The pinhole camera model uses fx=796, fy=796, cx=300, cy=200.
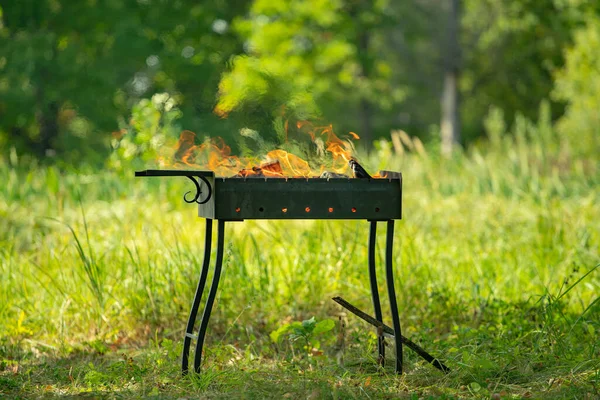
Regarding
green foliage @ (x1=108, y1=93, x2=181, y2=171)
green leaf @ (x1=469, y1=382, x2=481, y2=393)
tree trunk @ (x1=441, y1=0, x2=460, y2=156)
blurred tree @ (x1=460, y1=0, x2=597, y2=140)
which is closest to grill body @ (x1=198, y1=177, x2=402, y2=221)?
green leaf @ (x1=469, y1=382, x2=481, y2=393)

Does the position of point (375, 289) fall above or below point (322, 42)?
below

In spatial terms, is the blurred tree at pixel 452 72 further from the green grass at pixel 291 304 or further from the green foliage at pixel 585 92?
the green grass at pixel 291 304

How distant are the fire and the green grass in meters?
0.58

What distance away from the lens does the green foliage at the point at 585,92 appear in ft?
47.0

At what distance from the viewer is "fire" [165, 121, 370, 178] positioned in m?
3.88

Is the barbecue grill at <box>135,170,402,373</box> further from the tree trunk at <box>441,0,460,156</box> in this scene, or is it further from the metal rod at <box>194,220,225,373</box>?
the tree trunk at <box>441,0,460,156</box>

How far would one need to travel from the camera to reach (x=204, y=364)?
13.9 ft

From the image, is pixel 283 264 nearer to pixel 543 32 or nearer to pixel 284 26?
pixel 284 26

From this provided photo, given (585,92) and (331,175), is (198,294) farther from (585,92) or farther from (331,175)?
(585,92)

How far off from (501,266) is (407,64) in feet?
77.4

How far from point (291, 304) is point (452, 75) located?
16.6 metres

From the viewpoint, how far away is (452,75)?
20.7 m

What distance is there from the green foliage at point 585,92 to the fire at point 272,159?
10.9 m

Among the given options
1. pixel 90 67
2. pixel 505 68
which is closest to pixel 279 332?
pixel 90 67
